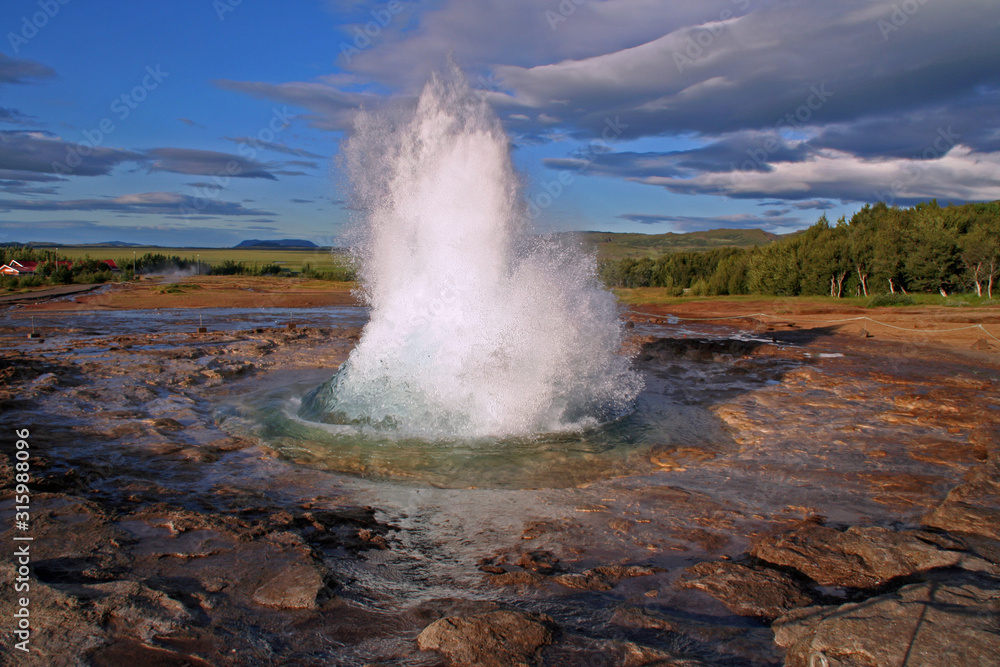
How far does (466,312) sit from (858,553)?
188 inches

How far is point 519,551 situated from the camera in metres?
3.79

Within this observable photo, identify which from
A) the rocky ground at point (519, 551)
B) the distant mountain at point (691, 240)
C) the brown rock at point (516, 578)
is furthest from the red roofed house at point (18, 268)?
the distant mountain at point (691, 240)

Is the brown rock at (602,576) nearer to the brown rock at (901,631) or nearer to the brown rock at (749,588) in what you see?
the brown rock at (749,588)

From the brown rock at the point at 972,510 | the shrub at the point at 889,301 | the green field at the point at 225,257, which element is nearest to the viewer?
the brown rock at the point at 972,510

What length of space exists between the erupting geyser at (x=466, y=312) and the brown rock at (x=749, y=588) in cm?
333

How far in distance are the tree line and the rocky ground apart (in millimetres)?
24887

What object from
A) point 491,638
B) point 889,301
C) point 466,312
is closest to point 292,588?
point 491,638

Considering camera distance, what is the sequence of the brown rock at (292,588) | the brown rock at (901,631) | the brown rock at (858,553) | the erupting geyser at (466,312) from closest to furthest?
the brown rock at (901,631), the brown rock at (292,588), the brown rock at (858,553), the erupting geyser at (466,312)

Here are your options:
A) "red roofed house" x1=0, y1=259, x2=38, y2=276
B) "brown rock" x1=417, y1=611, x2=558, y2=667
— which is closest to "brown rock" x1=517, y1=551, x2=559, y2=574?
"brown rock" x1=417, y1=611, x2=558, y2=667

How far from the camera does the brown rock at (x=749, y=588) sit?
303 cm

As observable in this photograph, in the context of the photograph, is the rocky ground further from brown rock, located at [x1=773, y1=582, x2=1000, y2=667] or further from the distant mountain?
the distant mountain

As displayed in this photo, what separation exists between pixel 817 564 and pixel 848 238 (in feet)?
118

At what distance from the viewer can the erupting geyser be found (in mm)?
6867

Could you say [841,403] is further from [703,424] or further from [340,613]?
[340,613]
